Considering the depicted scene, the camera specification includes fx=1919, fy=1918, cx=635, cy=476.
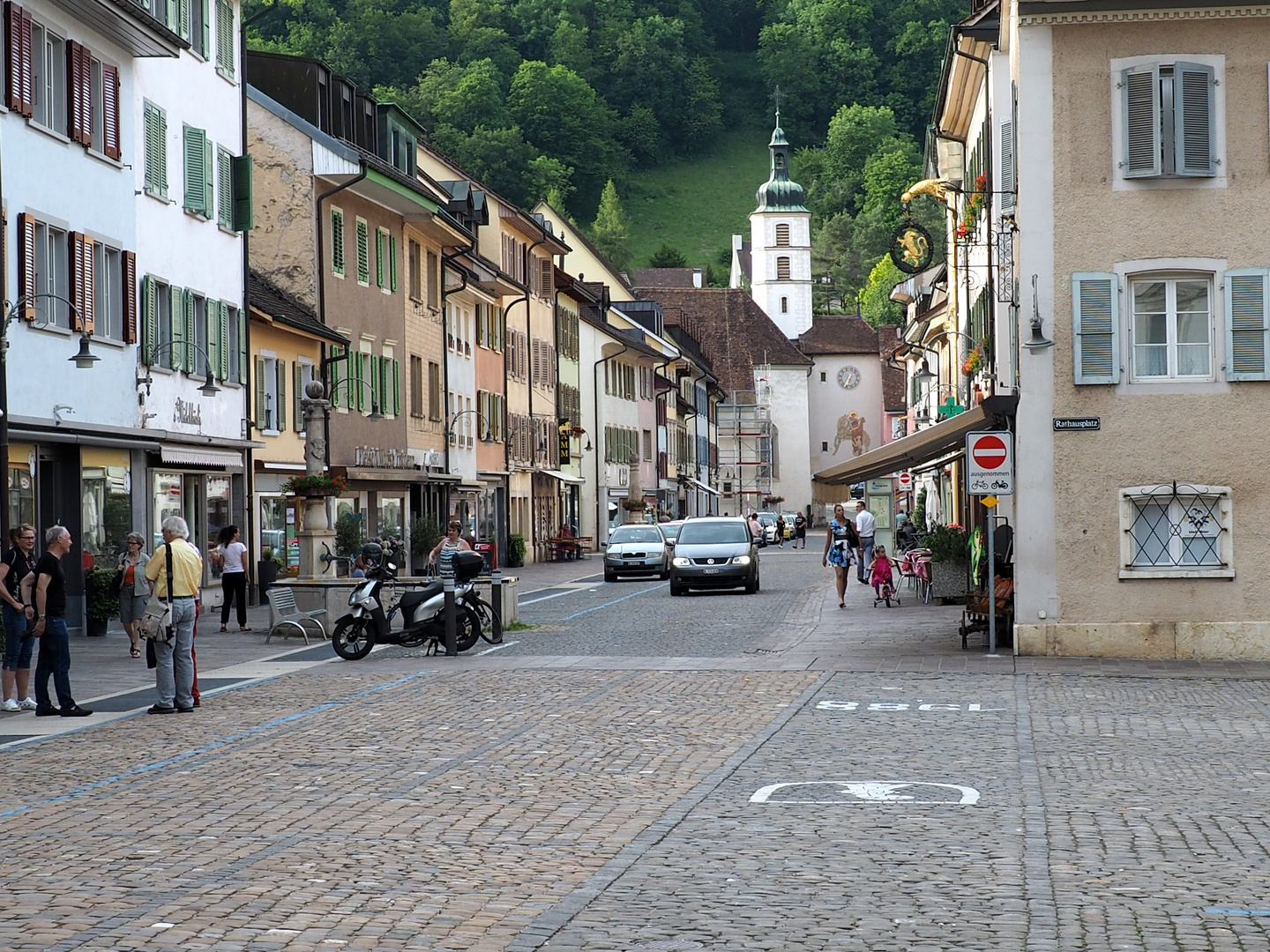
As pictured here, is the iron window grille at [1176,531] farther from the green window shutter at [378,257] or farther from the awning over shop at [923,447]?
the green window shutter at [378,257]

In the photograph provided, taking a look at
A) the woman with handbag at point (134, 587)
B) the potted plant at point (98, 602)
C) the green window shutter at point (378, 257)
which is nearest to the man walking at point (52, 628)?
the woman with handbag at point (134, 587)

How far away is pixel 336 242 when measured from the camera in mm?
41938

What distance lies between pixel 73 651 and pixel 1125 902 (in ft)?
61.1

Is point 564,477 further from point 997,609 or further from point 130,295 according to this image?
point 997,609

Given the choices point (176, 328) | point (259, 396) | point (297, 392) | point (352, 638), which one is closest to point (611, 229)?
point (297, 392)

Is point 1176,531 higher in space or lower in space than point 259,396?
lower

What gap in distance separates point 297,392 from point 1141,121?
22.1 metres

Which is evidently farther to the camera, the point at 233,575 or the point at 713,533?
the point at 713,533

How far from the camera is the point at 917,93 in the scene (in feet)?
515

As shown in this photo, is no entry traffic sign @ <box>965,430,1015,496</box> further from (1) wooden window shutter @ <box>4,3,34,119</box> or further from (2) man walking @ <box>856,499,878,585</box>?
(2) man walking @ <box>856,499,878,585</box>

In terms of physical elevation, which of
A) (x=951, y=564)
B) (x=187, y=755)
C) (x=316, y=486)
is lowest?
(x=187, y=755)

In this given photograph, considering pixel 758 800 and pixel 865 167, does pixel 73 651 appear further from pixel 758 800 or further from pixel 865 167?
pixel 865 167

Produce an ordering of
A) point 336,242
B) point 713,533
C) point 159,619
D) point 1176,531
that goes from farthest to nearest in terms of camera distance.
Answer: point 336,242, point 713,533, point 1176,531, point 159,619

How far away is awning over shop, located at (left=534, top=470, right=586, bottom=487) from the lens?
64262mm
